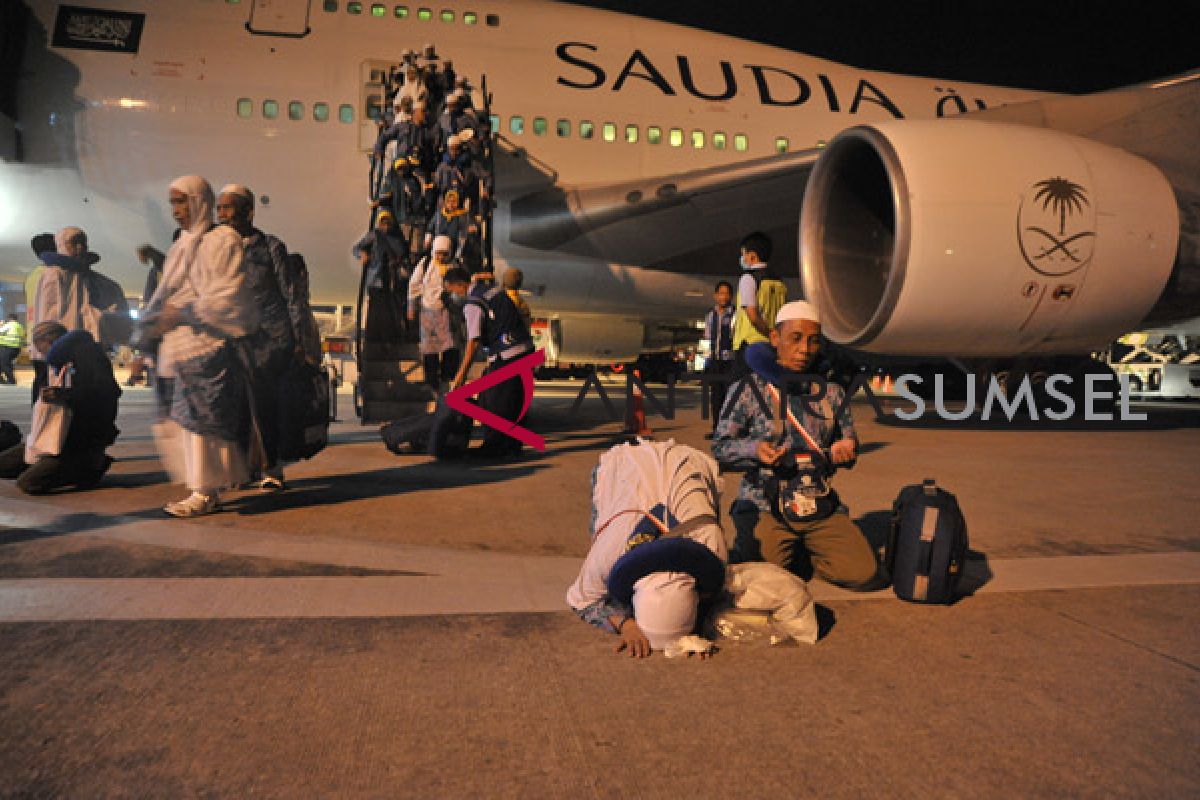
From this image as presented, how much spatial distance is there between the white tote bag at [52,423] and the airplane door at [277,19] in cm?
760

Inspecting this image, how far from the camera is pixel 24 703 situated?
1798 millimetres

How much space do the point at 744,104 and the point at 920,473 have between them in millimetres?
7685

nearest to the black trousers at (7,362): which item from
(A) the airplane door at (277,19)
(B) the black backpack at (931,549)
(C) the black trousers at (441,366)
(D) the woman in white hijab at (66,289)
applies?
(A) the airplane door at (277,19)

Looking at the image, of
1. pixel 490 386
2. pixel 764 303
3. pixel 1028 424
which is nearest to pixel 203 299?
pixel 490 386

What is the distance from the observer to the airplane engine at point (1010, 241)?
225 inches

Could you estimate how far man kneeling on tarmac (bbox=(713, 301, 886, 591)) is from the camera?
2.81 meters

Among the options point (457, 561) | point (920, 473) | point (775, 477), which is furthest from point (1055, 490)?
point (457, 561)

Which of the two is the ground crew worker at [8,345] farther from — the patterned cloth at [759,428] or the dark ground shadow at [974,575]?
Result: the dark ground shadow at [974,575]

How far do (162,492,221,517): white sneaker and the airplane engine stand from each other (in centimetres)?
473

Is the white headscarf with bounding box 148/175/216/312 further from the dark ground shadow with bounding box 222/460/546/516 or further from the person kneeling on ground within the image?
the dark ground shadow with bounding box 222/460/546/516

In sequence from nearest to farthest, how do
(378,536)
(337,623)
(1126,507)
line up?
1. (337,623)
2. (378,536)
3. (1126,507)

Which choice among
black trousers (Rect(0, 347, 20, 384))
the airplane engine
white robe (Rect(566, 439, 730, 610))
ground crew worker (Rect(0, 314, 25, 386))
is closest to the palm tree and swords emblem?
the airplane engine

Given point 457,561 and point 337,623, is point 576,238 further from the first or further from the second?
point 337,623

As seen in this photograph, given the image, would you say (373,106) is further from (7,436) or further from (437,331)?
(7,436)
